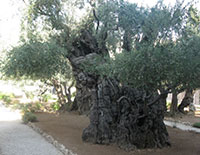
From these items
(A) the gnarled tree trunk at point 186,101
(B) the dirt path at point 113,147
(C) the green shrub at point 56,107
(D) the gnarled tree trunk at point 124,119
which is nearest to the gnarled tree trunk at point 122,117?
(D) the gnarled tree trunk at point 124,119

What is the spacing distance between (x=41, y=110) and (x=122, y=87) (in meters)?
11.8

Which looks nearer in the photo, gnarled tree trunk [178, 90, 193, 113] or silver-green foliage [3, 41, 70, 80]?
Result: silver-green foliage [3, 41, 70, 80]

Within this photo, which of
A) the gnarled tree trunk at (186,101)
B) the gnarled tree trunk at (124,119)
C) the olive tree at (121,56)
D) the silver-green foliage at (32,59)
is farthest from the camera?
the gnarled tree trunk at (186,101)

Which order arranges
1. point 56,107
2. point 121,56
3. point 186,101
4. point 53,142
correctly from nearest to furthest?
1. point 121,56
2. point 53,142
3. point 186,101
4. point 56,107

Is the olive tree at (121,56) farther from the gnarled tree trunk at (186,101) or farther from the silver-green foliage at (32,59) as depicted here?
the gnarled tree trunk at (186,101)

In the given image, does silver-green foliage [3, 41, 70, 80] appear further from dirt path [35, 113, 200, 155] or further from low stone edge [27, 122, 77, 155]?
dirt path [35, 113, 200, 155]

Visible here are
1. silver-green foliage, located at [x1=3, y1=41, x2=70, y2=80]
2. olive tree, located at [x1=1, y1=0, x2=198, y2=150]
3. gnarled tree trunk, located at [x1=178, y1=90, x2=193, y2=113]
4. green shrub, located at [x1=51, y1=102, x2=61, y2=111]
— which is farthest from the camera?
green shrub, located at [x1=51, y1=102, x2=61, y2=111]

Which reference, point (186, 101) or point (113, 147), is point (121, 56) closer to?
point (113, 147)

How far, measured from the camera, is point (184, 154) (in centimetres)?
748

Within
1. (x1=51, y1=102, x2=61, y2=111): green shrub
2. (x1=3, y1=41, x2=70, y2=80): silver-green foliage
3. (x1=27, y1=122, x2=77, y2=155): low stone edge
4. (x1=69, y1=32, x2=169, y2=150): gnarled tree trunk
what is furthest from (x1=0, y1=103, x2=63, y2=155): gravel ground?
(x1=51, y1=102, x2=61, y2=111): green shrub

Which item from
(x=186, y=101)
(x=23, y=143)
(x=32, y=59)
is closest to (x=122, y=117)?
(x=32, y=59)

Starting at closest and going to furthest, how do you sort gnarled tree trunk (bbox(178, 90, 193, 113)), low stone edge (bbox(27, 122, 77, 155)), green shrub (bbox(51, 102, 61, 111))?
low stone edge (bbox(27, 122, 77, 155))
gnarled tree trunk (bbox(178, 90, 193, 113))
green shrub (bbox(51, 102, 61, 111))

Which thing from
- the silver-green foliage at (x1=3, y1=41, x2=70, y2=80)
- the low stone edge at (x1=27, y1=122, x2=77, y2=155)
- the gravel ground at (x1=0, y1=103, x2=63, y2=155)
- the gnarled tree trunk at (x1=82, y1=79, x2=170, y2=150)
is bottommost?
the gravel ground at (x1=0, y1=103, x2=63, y2=155)

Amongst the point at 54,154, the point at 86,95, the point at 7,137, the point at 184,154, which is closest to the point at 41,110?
the point at 86,95
